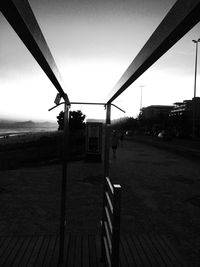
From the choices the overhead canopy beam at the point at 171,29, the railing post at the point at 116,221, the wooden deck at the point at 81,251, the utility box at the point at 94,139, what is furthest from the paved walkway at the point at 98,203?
the overhead canopy beam at the point at 171,29

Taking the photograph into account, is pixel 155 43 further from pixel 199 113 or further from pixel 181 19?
pixel 199 113

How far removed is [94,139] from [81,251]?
11831 millimetres

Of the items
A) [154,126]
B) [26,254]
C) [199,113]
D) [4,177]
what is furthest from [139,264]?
Result: [154,126]

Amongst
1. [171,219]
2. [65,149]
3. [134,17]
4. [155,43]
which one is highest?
[134,17]

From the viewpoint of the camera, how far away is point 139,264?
408 cm

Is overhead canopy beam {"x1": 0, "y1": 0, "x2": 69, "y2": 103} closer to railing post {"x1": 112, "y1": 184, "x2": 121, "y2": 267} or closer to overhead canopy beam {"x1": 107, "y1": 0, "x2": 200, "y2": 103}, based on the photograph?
overhead canopy beam {"x1": 107, "y1": 0, "x2": 200, "y2": 103}

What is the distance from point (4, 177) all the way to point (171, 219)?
7251 mm

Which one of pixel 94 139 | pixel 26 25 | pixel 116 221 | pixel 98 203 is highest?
pixel 26 25

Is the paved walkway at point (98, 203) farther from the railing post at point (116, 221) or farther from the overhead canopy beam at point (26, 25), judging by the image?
the overhead canopy beam at point (26, 25)

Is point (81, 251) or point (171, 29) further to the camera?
point (81, 251)

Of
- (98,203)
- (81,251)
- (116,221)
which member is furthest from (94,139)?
(116,221)

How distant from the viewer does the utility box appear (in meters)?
15.8

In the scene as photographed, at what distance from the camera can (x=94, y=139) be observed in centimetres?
1614

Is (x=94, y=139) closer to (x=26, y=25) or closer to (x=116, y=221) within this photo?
(x=116, y=221)
